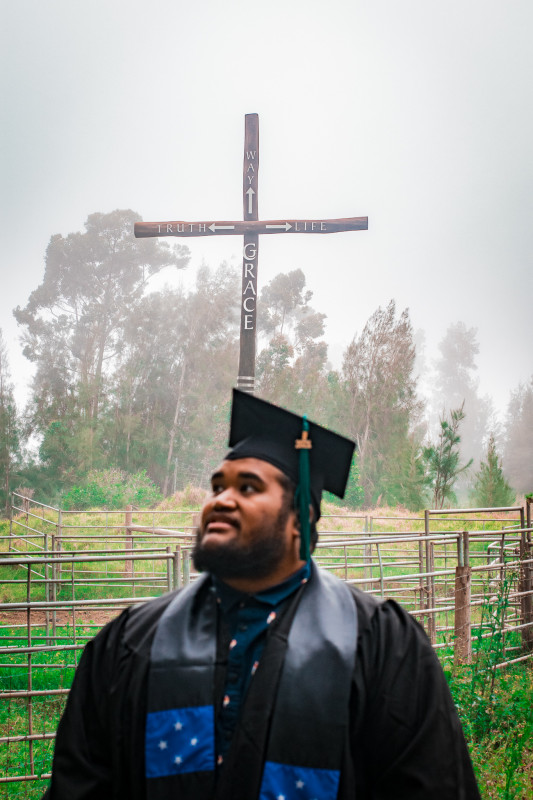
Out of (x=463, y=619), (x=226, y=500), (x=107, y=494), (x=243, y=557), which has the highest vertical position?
(x=226, y=500)

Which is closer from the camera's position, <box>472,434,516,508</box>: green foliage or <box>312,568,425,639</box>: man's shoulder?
<box>312,568,425,639</box>: man's shoulder

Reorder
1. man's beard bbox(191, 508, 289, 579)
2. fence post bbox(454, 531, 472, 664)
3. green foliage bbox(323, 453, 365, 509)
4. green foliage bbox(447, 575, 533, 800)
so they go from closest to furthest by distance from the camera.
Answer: man's beard bbox(191, 508, 289, 579), green foliage bbox(447, 575, 533, 800), fence post bbox(454, 531, 472, 664), green foliage bbox(323, 453, 365, 509)

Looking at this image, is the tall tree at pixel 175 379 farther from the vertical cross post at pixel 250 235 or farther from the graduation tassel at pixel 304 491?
the graduation tassel at pixel 304 491

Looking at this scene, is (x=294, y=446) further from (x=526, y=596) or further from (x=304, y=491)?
(x=526, y=596)

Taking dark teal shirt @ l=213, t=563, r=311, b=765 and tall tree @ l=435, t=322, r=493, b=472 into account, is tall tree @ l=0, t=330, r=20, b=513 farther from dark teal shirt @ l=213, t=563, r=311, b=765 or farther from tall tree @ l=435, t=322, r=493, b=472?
tall tree @ l=435, t=322, r=493, b=472

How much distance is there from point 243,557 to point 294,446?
1.26ft

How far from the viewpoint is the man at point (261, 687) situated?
1568 mm

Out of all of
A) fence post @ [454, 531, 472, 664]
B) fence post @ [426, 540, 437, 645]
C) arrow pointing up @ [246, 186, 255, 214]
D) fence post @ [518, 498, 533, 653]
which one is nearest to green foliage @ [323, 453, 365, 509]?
arrow pointing up @ [246, 186, 255, 214]

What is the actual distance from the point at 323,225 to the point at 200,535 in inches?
361

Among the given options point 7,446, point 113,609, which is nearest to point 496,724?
point 113,609

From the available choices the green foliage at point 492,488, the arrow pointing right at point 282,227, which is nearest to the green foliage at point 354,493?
the green foliage at point 492,488

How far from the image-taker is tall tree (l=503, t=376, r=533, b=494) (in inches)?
1527

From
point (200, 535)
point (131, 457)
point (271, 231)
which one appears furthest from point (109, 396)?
point (200, 535)

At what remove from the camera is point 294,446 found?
1910 mm
